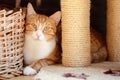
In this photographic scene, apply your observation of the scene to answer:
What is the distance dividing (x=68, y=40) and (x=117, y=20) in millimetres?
420

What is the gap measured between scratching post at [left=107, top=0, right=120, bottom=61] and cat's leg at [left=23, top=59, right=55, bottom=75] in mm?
452

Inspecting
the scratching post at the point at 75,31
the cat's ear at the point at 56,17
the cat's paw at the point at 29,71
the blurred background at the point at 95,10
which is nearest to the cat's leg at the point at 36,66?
the cat's paw at the point at 29,71

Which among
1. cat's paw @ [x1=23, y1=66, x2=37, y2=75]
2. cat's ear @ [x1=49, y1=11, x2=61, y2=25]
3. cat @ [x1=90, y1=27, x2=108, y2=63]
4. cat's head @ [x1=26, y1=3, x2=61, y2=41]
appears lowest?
cat's paw @ [x1=23, y1=66, x2=37, y2=75]

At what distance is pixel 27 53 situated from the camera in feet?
6.54

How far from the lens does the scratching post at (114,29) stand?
2.09m

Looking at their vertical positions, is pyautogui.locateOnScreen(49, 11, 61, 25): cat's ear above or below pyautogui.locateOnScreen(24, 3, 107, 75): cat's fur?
above

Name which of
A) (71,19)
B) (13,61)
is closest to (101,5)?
(71,19)

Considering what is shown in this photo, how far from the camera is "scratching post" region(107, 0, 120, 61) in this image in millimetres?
2090

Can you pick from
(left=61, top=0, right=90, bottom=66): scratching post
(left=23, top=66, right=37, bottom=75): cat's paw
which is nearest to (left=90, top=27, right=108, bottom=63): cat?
(left=61, top=0, right=90, bottom=66): scratching post

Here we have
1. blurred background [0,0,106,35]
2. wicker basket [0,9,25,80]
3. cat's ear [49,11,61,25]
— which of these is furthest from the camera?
blurred background [0,0,106,35]

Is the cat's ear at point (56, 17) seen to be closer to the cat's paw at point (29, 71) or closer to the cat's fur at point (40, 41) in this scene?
the cat's fur at point (40, 41)

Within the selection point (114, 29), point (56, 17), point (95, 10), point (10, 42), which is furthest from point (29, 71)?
point (95, 10)

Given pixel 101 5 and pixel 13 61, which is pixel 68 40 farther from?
pixel 101 5

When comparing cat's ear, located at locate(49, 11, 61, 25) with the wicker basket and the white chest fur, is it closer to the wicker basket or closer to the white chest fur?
the white chest fur
